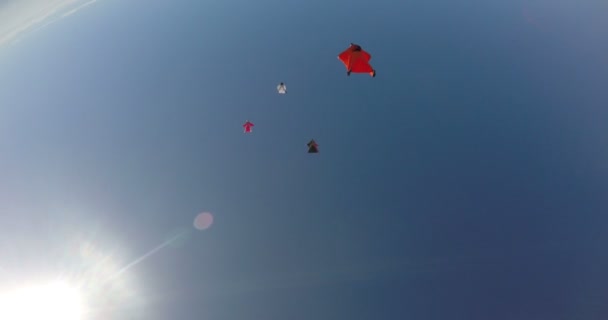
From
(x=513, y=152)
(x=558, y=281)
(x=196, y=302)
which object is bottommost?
(x=558, y=281)

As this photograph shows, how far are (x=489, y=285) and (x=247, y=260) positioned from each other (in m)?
13.4

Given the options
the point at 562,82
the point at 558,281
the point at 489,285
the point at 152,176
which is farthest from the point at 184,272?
the point at 562,82

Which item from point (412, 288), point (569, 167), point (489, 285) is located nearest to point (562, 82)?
point (569, 167)

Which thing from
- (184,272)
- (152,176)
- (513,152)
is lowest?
(184,272)

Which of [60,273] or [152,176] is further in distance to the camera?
[152,176]

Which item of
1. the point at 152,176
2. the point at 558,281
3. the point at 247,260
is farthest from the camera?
the point at 152,176

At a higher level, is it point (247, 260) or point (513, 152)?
point (513, 152)

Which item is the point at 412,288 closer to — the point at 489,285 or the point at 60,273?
the point at 489,285

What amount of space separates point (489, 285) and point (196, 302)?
1596 centimetres

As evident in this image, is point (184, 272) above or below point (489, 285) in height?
above

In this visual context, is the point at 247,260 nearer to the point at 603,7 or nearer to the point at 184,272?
the point at 184,272

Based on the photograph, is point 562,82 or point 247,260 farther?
point 562,82

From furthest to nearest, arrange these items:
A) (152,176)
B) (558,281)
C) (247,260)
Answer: (152,176) < (247,260) < (558,281)

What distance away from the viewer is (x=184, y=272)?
20406mm
